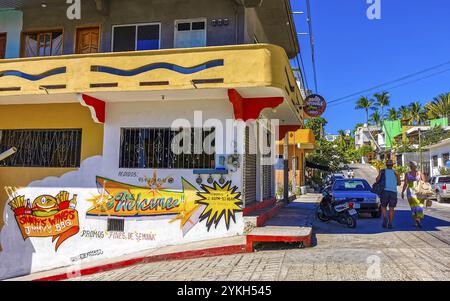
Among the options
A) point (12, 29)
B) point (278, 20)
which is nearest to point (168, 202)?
point (278, 20)

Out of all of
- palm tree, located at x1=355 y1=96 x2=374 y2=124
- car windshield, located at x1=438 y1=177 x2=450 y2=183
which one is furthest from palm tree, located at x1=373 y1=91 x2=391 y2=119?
car windshield, located at x1=438 y1=177 x2=450 y2=183

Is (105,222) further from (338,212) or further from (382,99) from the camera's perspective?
(382,99)

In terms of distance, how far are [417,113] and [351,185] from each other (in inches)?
2390

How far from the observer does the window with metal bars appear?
32.0 feet

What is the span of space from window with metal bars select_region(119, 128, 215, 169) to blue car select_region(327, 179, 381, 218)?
4874 millimetres

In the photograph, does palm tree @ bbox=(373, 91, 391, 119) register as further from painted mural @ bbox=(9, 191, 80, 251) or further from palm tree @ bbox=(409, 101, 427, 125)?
painted mural @ bbox=(9, 191, 80, 251)

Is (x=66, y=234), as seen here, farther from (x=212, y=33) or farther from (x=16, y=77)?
(x=212, y=33)

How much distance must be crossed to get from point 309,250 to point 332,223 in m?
4.35

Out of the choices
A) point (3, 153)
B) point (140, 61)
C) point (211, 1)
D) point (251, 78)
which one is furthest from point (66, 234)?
point (211, 1)

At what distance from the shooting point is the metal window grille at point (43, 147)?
1066 cm

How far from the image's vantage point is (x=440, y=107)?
5866 cm

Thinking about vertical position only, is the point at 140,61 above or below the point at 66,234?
above

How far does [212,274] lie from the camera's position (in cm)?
652

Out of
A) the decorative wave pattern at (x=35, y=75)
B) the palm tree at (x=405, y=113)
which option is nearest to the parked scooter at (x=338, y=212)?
the decorative wave pattern at (x=35, y=75)
